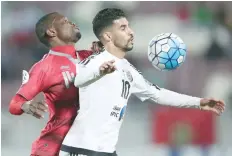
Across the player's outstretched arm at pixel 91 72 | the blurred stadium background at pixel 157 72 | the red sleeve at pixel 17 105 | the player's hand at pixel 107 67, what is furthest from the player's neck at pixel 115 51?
the blurred stadium background at pixel 157 72

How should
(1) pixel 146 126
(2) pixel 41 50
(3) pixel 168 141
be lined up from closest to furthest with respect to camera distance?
(3) pixel 168 141, (1) pixel 146 126, (2) pixel 41 50

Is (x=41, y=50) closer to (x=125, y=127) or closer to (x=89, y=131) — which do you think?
(x=125, y=127)

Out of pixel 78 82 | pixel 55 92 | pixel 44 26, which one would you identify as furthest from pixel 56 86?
pixel 44 26

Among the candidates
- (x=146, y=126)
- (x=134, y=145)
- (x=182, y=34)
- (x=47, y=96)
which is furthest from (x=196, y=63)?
(x=47, y=96)

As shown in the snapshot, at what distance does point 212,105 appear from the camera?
17.4 feet

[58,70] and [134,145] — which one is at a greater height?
[58,70]

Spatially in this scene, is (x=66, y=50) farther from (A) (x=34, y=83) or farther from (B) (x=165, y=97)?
(B) (x=165, y=97)

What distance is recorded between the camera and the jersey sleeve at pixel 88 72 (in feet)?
14.9

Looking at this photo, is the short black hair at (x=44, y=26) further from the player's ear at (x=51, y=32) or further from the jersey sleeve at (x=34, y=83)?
the jersey sleeve at (x=34, y=83)

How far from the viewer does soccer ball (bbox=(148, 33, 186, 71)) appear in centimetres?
520

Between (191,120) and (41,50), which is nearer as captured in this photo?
(191,120)

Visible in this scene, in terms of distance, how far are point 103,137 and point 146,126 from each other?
464cm

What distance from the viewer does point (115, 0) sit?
10.1m

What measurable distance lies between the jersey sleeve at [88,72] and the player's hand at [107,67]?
4.0 inches
